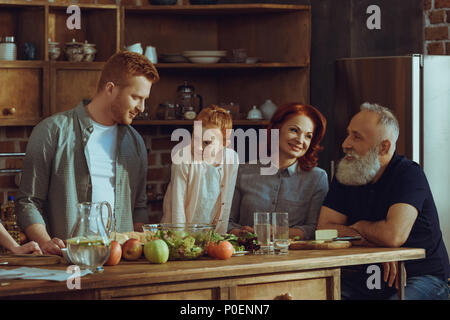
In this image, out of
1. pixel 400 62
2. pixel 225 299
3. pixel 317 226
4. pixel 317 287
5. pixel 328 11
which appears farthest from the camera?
pixel 328 11

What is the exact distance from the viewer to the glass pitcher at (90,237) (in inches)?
88.0

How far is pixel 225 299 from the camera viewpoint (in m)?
2.41

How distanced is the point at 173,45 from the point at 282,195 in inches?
80.9

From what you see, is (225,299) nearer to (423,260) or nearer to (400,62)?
(423,260)

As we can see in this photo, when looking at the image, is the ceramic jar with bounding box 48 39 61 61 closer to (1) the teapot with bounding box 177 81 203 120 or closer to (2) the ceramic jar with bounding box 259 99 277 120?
(1) the teapot with bounding box 177 81 203 120

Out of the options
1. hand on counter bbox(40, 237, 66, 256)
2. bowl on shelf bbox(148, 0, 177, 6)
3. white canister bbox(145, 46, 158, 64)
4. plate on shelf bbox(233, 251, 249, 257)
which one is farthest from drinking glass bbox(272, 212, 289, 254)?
bowl on shelf bbox(148, 0, 177, 6)

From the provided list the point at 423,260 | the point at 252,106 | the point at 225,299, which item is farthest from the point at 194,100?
the point at 225,299

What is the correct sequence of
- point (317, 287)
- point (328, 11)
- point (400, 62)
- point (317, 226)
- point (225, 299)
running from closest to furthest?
point (225, 299) → point (317, 287) → point (317, 226) → point (400, 62) → point (328, 11)

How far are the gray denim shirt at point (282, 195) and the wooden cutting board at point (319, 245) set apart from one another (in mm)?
462

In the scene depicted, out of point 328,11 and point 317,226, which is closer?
point 317,226

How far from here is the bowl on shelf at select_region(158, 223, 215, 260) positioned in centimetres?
252

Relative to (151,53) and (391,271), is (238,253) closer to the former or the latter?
(391,271)
